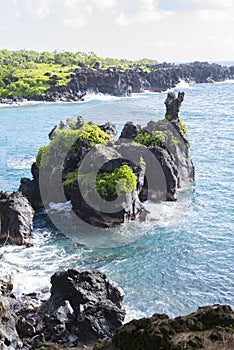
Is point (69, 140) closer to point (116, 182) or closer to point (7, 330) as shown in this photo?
point (116, 182)

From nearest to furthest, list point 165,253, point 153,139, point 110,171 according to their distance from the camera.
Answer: point 165,253 → point 110,171 → point 153,139

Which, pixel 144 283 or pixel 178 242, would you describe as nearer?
pixel 144 283

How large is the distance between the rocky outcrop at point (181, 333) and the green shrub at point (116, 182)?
2312 cm

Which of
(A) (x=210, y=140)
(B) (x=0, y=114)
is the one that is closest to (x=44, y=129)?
(B) (x=0, y=114)

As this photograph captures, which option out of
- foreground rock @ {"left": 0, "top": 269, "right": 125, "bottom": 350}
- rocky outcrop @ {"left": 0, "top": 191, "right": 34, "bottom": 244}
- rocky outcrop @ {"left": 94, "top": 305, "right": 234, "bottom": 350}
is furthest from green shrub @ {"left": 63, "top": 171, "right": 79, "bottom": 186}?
rocky outcrop @ {"left": 94, "top": 305, "right": 234, "bottom": 350}

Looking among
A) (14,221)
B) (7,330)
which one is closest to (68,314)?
(7,330)

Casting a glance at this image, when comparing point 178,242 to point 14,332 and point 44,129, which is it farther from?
point 44,129

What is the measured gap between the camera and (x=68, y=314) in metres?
23.5

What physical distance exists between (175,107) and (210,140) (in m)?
21.7

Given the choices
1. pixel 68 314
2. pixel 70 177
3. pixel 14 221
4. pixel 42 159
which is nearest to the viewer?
pixel 68 314

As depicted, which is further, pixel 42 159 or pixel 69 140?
pixel 42 159

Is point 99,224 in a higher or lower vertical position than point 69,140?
lower

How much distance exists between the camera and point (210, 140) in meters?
74.7

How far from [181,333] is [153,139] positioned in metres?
35.5
